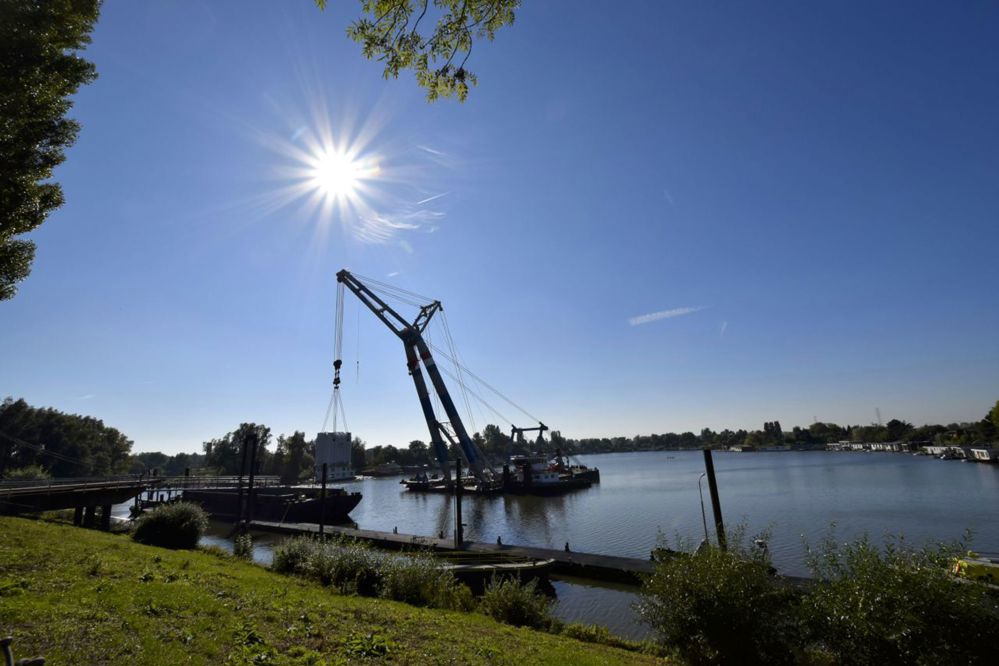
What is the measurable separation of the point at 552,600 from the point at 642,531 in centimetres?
2017

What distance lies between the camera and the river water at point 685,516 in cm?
2588

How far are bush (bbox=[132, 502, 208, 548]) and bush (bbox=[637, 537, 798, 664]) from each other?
2299 centimetres

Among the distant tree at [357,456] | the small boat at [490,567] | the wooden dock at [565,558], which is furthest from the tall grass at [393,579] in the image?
the distant tree at [357,456]

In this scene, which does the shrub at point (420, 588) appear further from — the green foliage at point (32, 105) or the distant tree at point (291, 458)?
the distant tree at point (291, 458)

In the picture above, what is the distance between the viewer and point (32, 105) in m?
10.3

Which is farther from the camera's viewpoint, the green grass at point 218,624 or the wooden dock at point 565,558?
the wooden dock at point 565,558

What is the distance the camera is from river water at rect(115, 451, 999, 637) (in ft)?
84.9

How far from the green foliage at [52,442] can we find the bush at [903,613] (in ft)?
345

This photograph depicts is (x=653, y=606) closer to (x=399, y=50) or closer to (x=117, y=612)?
(x=117, y=612)

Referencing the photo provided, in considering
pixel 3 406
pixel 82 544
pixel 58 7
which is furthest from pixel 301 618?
pixel 3 406

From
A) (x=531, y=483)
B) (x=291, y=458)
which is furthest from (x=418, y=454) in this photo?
(x=531, y=483)

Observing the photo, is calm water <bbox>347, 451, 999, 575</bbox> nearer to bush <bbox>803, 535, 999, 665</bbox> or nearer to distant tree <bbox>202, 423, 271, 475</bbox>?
bush <bbox>803, 535, 999, 665</bbox>

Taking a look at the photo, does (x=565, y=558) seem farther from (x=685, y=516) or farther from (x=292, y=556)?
(x=685, y=516)

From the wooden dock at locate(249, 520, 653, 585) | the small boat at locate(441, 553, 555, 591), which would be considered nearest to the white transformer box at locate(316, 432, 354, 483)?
the wooden dock at locate(249, 520, 653, 585)
